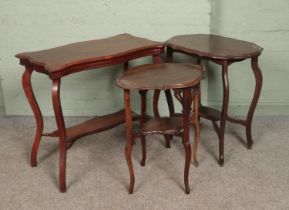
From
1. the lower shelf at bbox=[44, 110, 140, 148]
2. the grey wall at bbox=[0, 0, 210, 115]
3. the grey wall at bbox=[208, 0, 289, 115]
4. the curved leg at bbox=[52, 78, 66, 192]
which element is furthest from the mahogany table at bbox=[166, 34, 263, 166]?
the curved leg at bbox=[52, 78, 66, 192]

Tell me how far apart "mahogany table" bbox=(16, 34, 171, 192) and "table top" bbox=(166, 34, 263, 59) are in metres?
0.20

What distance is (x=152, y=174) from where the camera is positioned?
3033 millimetres

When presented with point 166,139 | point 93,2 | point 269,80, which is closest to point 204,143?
point 166,139

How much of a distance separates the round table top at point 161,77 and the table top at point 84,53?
0.69 ft

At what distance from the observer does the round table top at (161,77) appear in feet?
8.33

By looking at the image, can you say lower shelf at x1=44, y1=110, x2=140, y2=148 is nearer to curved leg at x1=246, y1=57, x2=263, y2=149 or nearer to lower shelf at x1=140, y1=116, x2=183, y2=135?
lower shelf at x1=140, y1=116, x2=183, y2=135

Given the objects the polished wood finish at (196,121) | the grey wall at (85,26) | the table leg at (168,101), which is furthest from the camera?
the grey wall at (85,26)

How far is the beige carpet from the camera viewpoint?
2725 millimetres

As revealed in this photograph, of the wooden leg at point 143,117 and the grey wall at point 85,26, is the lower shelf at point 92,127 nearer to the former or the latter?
the wooden leg at point 143,117

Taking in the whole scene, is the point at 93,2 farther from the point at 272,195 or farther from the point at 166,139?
the point at 272,195

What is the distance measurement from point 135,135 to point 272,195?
0.99m

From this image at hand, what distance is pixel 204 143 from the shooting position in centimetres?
346

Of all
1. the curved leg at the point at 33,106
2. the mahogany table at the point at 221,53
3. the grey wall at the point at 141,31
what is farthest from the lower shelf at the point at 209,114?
the curved leg at the point at 33,106

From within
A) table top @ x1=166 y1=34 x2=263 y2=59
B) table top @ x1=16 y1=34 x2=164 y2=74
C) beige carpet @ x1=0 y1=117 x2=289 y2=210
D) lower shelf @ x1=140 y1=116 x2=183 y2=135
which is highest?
table top @ x1=16 y1=34 x2=164 y2=74
